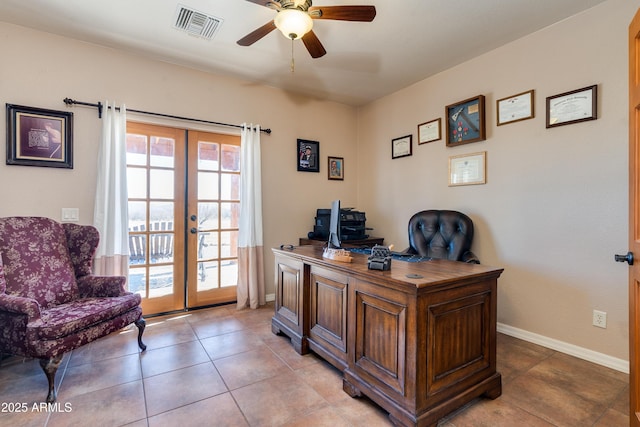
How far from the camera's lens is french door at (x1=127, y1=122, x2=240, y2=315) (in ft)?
10.3

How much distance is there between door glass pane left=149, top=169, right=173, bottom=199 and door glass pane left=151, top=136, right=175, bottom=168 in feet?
0.28

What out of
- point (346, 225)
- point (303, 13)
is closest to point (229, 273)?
point (346, 225)

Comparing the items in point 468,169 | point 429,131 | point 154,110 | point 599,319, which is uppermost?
point 154,110

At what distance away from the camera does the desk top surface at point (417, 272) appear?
5.05 ft

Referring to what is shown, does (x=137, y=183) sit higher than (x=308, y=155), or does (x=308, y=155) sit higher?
(x=308, y=155)

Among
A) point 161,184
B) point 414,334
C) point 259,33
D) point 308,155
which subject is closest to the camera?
point 414,334

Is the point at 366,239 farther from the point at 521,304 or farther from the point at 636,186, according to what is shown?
the point at 636,186

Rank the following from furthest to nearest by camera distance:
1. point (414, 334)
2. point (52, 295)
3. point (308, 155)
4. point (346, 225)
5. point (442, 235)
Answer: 1. point (308, 155)
2. point (346, 225)
3. point (442, 235)
4. point (52, 295)
5. point (414, 334)

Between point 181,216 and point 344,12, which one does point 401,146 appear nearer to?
point 344,12

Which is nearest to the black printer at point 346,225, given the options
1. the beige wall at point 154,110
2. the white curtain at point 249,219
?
the beige wall at point 154,110

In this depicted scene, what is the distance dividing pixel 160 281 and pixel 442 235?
9.88 ft

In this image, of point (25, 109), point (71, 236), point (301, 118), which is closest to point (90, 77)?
point (25, 109)

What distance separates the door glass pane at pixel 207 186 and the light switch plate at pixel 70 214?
1.10m

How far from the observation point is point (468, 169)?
10.2ft
